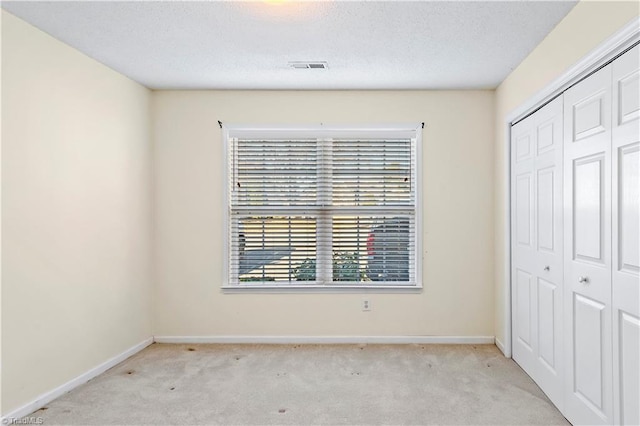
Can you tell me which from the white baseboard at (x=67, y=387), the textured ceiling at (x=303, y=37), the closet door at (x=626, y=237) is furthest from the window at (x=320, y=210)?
the closet door at (x=626, y=237)

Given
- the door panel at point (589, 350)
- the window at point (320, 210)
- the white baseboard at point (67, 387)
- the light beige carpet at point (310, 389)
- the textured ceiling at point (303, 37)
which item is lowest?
the light beige carpet at point (310, 389)

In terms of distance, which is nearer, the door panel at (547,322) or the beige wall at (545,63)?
the beige wall at (545,63)

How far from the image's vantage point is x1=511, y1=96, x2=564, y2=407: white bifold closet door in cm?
265

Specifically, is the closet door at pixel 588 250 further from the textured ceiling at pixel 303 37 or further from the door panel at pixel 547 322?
the textured ceiling at pixel 303 37

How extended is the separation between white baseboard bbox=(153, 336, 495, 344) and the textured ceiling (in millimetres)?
2495

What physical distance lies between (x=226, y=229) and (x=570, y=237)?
2958mm

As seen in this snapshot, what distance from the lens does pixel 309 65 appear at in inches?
129

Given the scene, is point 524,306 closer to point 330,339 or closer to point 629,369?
point 629,369

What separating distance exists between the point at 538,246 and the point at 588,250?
701 mm

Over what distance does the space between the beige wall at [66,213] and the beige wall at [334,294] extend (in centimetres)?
29

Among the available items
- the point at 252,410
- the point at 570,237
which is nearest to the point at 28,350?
the point at 252,410

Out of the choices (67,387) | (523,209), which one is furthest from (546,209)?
(67,387)

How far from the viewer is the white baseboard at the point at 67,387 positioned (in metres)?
2.49

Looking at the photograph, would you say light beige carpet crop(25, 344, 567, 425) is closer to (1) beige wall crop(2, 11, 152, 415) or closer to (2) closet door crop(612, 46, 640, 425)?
(1) beige wall crop(2, 11, 152, 415)
